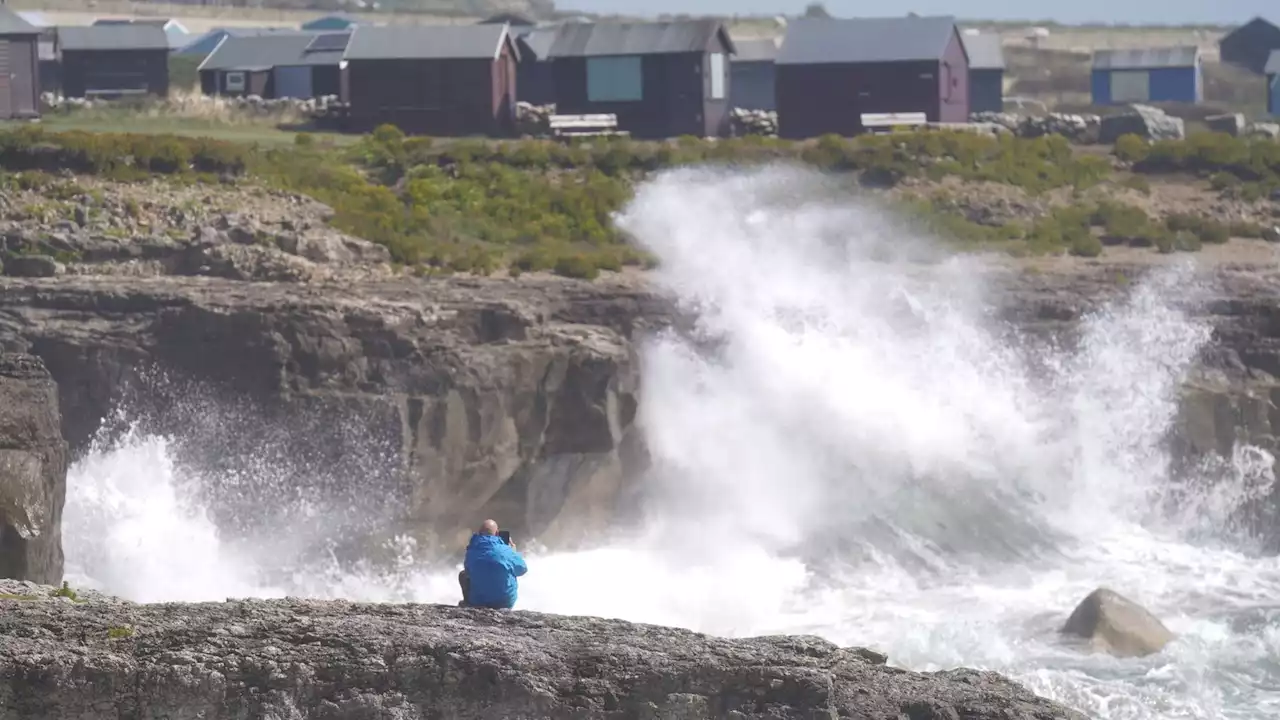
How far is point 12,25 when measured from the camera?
42.2 meters

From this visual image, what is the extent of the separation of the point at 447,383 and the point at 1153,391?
35.4ft

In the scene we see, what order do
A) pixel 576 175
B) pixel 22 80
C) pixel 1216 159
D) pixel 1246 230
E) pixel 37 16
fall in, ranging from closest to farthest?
pixel 1246 230, pixel 576 175, pixel 1216 159, pixel 22 80, pixel 37 16

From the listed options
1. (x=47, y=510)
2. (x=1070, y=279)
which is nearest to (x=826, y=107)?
(x=1070, y=279)

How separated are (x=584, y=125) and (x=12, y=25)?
12.7 metres

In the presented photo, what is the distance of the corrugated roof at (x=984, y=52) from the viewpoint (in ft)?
209

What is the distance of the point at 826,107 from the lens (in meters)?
47.4

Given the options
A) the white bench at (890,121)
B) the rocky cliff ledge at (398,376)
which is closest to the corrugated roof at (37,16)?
the white bench at (890,121)

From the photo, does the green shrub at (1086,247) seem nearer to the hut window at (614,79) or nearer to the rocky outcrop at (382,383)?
the rocky outcrop at (382,383)

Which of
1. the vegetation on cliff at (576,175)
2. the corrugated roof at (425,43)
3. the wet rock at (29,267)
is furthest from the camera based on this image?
the corrugated roof at (425,43)

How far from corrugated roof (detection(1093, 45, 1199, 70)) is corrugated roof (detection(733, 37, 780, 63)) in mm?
16369

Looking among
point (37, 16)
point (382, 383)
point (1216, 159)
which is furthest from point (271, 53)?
point (382, 383)

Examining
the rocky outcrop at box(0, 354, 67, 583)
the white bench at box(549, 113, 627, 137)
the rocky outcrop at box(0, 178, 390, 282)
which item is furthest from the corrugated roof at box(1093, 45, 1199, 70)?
the rocky outcrop at box(0, 354, 67, 583)

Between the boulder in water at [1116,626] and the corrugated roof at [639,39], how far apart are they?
26.7 m

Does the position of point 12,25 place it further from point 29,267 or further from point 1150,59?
point 1150,59
